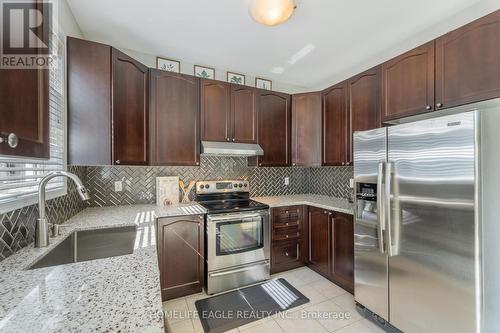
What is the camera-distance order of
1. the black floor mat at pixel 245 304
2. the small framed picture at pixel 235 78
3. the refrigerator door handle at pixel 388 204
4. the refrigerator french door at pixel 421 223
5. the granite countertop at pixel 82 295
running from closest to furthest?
the granite countertop at pixel 82 295 < the refrigerator french door at pixel 421 223 < the refrigerator door handle at pixel 388 204 < the black floor mat at pixel 245 304 < the small framed picture at pixel 235 78

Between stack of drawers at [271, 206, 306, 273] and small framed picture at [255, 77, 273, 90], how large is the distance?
1.88 meters

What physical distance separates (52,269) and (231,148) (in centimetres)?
194

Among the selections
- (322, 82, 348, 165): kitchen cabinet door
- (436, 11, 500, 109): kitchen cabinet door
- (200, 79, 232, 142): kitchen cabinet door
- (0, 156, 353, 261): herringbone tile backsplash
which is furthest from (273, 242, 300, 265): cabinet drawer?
(436, 11, 500, 109): kitchen cabinet door

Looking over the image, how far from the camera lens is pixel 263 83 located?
10.9 feet

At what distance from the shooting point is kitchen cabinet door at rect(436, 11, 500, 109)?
4.68 ft

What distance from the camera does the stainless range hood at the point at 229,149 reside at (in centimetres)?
254

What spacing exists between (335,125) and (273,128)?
2.67ft

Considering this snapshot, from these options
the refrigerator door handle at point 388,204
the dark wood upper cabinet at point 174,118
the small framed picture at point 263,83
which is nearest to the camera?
the refrigerator door handle at point 388,204

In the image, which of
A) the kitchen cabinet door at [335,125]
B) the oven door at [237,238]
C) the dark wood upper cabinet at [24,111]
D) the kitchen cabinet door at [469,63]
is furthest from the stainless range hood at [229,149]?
the kitchen cabinet door at [469,63]

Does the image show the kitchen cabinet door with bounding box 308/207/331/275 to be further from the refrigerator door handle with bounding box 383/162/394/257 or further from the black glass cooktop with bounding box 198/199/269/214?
the refrigerator door handle with bounding box 383/162/394/257

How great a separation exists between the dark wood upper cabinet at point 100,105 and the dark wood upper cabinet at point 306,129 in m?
2.05

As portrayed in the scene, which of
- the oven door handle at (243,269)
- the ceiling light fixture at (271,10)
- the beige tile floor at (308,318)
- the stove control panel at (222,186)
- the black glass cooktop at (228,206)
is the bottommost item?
the beige tile floor at (308,318)

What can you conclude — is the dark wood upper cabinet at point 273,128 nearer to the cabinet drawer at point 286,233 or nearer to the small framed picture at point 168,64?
the cabinet drawer at point 286,233

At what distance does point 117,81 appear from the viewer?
6.69 feet
